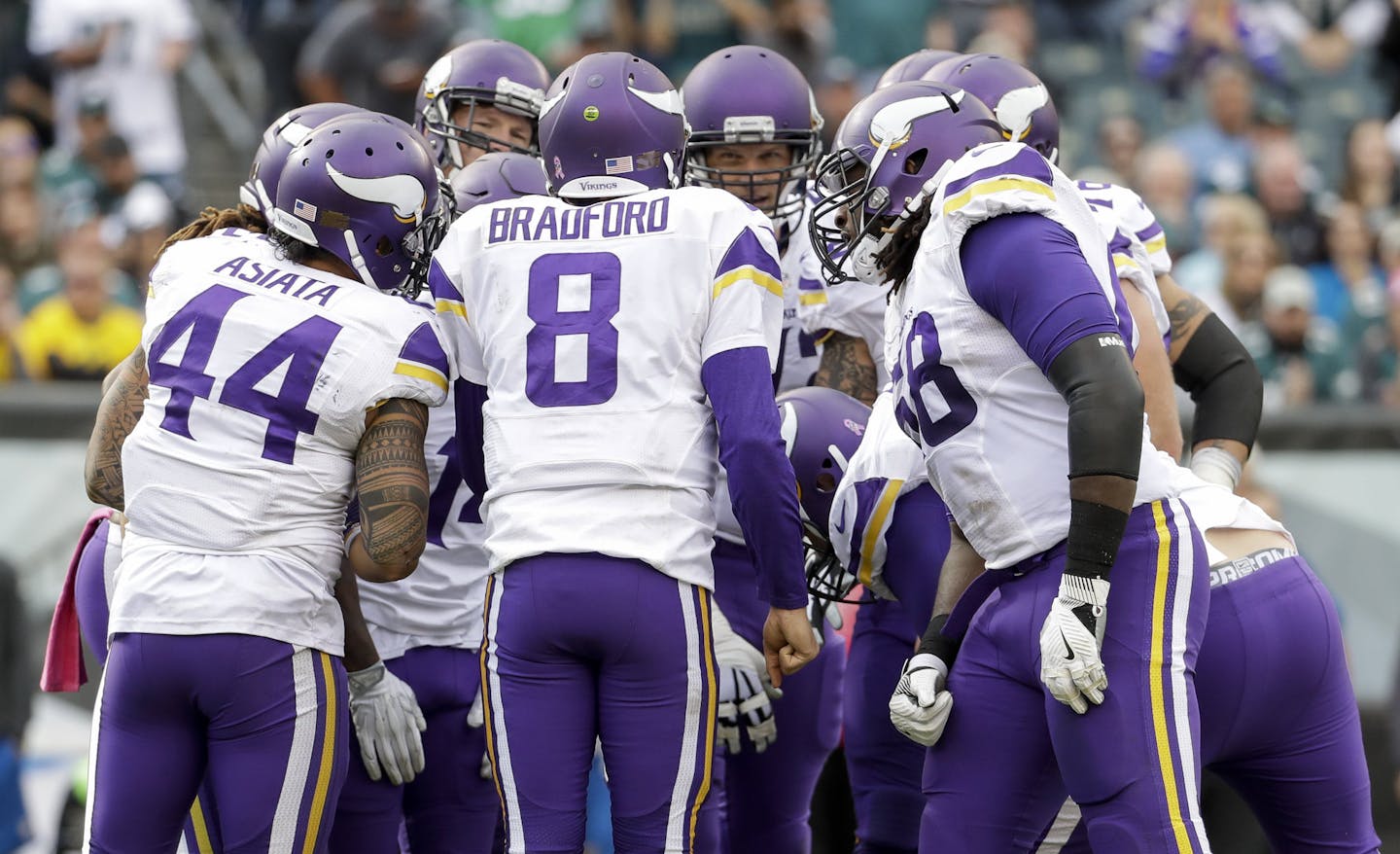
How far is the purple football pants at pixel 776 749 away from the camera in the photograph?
4934 mm

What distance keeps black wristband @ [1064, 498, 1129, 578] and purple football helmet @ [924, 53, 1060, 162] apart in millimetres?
1481

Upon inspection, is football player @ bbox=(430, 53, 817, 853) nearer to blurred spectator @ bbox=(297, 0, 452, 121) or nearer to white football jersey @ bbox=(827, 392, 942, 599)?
white football jersey @ bbox=(827, 392, 942, 599)

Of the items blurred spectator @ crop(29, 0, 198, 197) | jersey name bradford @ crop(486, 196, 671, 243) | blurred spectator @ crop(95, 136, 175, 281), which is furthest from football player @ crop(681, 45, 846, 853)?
blurred spectator @ crop(29, 0, 198, 197)

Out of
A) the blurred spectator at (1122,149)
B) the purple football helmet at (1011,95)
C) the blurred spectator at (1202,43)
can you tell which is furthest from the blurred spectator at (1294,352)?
the purple football helmet at (1011,95)

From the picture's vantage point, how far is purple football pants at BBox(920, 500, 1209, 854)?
356cm

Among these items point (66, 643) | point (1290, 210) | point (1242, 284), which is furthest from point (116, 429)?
point (1290, 210)

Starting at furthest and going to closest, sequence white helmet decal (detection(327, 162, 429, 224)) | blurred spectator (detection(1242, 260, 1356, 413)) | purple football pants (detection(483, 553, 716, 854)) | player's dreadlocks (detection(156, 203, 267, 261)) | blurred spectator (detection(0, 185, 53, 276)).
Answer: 1. blurred spectator (detection(0, 185, 53, 276))
2. blurred spectator (detection(1242, 260, 1356, 413))
3. player's dreadlocks (detection(156, 203, 267, 261))
4. white helmet decal (detection(327, 162, 429, 224))
5. purple football pants (detection(483, 553, 716, 854))

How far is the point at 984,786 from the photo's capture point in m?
3.76

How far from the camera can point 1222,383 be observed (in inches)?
189

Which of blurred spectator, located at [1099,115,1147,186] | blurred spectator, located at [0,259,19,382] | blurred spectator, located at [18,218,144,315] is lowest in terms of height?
blurred spectator, located at [0,259,19,382]

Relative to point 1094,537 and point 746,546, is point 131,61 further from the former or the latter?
point 1094,537

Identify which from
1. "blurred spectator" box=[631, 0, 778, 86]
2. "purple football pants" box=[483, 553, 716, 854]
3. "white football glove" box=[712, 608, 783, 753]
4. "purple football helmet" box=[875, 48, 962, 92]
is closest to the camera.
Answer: "purple football pants" box=[483, 553, 716, 854]

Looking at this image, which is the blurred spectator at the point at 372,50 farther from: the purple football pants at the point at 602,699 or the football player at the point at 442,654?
the purple football pants at the point at 602,699

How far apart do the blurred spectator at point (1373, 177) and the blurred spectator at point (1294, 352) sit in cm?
196
